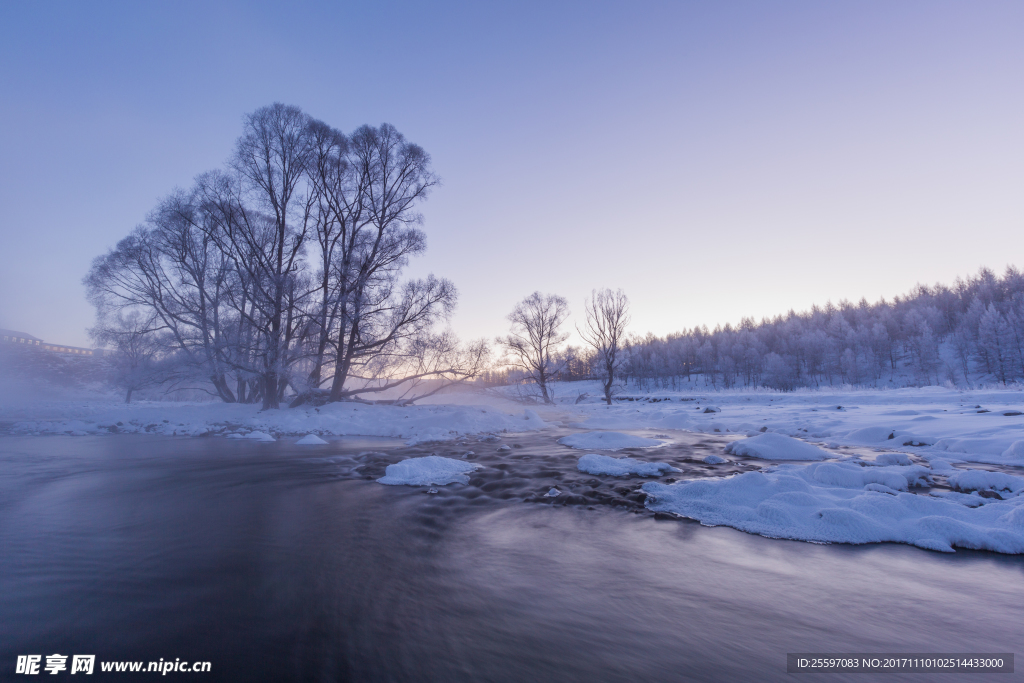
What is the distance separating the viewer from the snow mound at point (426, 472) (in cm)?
687

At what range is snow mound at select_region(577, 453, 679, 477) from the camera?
6.97 m

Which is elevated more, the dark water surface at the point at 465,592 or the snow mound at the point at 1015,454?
the snow mound at the point at 1015,454

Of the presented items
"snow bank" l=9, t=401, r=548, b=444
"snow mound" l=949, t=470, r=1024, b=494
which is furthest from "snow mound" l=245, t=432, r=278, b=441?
"snow mound" l=949, t=470, r=1024, b=494

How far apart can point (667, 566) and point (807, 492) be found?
2.70 metres

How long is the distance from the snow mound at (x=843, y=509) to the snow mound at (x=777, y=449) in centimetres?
199

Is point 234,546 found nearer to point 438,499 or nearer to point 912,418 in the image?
point 438,499

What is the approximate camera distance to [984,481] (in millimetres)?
5172

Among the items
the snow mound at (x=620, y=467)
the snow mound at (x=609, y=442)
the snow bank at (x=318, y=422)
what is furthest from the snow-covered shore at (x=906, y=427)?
the snow mound at (x=620, y=467)

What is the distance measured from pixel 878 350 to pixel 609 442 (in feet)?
267

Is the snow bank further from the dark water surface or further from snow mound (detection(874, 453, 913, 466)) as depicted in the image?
snow mound (detection(874, 453, 913, 466))

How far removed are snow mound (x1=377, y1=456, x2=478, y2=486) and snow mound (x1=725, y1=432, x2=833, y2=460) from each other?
5.84 meters

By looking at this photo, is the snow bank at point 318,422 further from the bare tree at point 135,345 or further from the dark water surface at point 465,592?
the dark water surface at point 465,592

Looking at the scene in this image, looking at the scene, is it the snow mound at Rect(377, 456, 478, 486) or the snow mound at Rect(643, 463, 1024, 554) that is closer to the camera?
the snow mound at Rect(643, 463, 1024, 554)

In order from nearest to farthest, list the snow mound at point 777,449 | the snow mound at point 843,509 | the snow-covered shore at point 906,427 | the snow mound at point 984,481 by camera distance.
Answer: the snow mound at point 843,509 → the snow mound at point 984,481 → the snow-covered shore at point 906,427 → the snow mound at point 777,449
